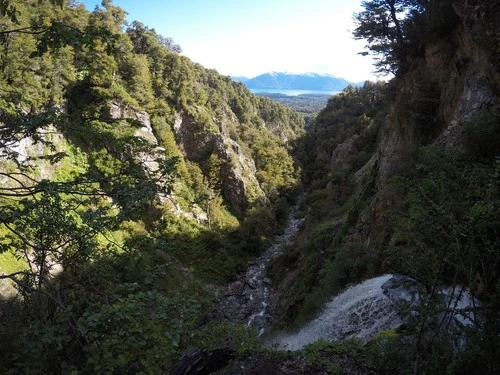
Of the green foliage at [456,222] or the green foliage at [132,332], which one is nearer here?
the green foliage at [132,332]

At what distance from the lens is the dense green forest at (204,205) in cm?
425

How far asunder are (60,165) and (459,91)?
92.2 feet

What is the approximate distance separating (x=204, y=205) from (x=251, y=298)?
19959 millimetres

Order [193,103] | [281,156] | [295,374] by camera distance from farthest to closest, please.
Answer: [281,156] → [193,103] → [295,374]

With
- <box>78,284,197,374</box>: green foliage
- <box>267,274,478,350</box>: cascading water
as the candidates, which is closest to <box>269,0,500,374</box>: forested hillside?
<box>267,274,478,350</box>: cascading water

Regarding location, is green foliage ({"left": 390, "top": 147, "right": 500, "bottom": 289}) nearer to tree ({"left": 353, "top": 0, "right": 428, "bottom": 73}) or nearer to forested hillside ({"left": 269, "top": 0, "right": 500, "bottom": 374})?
forested hillside ({"left": 269, "top": 0, "right": 500, "bottom": 374})

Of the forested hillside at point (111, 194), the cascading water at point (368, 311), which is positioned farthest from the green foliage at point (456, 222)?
the forested hillside at point (111, 194)

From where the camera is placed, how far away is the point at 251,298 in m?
29.1

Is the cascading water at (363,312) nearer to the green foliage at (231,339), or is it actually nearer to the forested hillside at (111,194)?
the green foliage at (231,339)

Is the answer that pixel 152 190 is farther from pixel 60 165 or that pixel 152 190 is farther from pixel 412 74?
pixel 60 165

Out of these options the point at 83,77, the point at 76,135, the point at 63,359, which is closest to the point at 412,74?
the point at 76,135

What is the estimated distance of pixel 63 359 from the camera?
4.05 meters

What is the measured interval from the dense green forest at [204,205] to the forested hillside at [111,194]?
5 cm

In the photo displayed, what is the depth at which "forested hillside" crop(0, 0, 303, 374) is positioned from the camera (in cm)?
389
